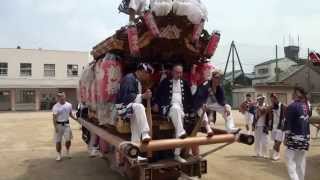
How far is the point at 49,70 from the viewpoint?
52469 mm

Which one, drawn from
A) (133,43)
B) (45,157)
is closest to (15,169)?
(45,157)

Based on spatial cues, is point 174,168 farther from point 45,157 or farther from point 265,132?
point 45,157

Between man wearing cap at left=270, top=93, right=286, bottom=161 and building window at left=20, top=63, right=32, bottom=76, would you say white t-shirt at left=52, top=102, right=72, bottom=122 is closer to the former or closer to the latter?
man wearing cap at left=270, top=93, right=286, bottom=161

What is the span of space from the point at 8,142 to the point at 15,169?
6.10 metres

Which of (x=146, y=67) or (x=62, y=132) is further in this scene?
(x=62, y=132)

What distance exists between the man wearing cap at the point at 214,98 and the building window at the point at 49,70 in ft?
151

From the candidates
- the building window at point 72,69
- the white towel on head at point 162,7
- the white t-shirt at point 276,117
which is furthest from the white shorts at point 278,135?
the building window at point 72,69

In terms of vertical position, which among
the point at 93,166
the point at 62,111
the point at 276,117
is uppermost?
the point at 62,111

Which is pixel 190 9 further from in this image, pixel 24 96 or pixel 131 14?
Answer: pixel 24 96

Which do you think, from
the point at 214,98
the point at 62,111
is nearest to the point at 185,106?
the point at 214,98

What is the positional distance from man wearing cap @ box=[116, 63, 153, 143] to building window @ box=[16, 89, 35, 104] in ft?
155

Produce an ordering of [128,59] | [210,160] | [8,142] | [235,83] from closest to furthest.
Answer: [128,59], [210,160], [8,142], [235,83]

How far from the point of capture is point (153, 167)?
703 centimetres

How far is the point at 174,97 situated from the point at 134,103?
86 centimetres
